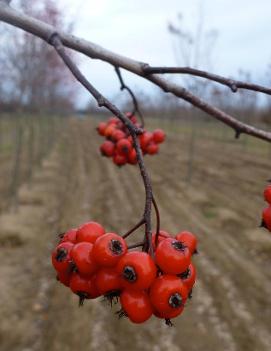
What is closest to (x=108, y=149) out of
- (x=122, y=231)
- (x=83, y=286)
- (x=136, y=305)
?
(x=83, y=286)

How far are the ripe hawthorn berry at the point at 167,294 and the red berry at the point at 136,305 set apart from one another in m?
0.02

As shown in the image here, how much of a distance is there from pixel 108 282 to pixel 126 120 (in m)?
0.39

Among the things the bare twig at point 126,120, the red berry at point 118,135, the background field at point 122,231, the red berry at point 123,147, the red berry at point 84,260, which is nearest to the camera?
the bare twig at point 126,120

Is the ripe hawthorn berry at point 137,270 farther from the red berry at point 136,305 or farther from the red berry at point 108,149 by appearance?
the red berry at point 108,149

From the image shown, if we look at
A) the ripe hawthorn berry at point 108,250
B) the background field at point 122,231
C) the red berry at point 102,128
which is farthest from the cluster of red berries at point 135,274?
the background field at point 122,231

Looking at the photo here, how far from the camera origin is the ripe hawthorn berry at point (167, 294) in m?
1.02

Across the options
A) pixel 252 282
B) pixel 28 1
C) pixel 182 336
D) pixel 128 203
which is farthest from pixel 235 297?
pixel 28 1

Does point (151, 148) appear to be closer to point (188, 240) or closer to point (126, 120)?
point (188, 240)

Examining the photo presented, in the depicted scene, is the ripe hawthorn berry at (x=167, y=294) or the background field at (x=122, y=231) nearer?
the ripe hawthorn berry at (x=167, y=294)

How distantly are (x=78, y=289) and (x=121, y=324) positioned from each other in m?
5.96

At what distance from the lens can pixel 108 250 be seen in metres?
1.06

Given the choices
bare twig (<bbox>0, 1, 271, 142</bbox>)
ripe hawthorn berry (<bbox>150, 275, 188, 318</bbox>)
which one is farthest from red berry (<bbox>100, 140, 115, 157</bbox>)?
ripe hawthorn berry (<bbox>150, 275, 188, 318</bbox>)

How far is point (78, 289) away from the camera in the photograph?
1146mm

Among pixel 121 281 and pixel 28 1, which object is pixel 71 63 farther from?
pixel 28 1
